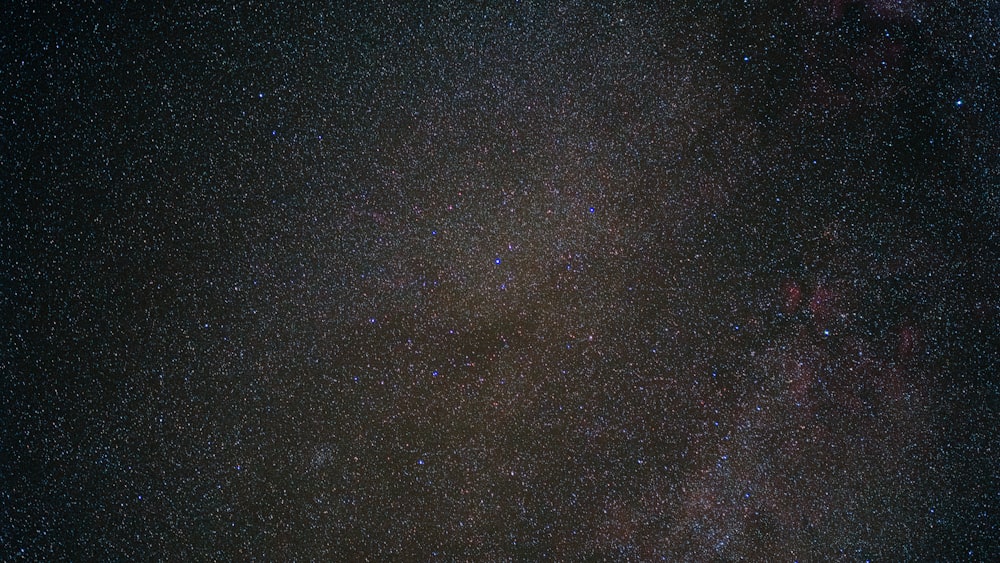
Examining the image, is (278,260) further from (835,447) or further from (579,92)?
(835,447)

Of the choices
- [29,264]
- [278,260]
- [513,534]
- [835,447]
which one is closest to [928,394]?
[835,447]

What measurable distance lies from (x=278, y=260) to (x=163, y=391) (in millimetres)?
132

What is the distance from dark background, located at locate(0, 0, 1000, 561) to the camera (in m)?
0.51

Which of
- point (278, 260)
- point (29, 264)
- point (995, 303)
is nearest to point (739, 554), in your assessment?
point (995, 303)

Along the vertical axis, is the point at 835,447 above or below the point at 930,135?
below

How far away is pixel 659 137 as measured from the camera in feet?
1.72

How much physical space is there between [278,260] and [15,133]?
21 centimetres

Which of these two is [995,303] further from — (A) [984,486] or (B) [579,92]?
(B) [579,92]

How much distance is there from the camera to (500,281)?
0.52m

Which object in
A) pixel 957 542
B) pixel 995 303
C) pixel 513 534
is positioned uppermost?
pixel 995 303

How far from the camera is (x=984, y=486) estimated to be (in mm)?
548

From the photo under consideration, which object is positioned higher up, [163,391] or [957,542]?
[957,542]

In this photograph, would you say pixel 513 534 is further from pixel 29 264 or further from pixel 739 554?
pixel 29 264

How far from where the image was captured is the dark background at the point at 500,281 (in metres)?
0.51
